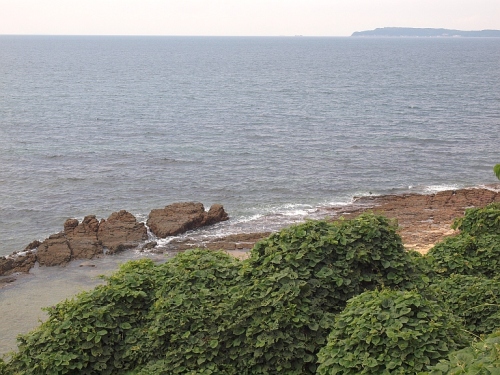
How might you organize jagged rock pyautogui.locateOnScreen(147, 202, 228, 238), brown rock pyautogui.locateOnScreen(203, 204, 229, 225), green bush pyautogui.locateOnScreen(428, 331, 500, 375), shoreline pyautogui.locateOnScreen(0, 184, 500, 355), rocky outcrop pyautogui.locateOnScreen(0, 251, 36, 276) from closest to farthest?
→ green bush pyautogui.locateOnScreen(428, 331, 500, 375) → shoreline pyautogui.locateOnScreen(0, 184, 500, 355) → rocky outcrop pyautogui.locateOnScreen(0, 251, 36, 276) → jagged rock pyautogui.locateOnScreen(147, 202, 228, 238) → brown rock pyautogui.locateOnScreen(203, 204, 229, 225)

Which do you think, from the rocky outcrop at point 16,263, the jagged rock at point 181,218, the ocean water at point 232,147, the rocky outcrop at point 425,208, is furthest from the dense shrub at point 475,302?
the rocky outcrop at point 16,263

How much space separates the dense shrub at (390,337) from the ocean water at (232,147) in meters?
23.6

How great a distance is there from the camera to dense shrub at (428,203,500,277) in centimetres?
1588

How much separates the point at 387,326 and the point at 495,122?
6231 cm

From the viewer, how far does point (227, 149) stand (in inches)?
2115

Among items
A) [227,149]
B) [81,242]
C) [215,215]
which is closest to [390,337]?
[81,242]

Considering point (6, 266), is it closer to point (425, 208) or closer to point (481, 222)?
point (481, 222)

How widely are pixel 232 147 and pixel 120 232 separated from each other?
24.0 meters

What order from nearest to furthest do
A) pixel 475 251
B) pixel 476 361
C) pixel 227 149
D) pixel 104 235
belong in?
pixel 476 361 → pixel 475 251 → pixel 104 235 → pixel 227 149

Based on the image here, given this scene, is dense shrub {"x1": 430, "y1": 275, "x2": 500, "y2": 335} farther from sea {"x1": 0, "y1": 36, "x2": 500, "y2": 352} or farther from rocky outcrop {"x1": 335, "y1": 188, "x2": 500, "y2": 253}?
sea {"x1": 0, "y1": 36, "x2": 500, "y2": 352}

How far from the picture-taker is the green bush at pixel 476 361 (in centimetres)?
Answer: 723

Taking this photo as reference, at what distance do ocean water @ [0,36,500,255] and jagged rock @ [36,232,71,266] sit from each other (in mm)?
2481

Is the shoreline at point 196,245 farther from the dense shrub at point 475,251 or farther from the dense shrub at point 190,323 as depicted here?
the dense shrub at point 190,323

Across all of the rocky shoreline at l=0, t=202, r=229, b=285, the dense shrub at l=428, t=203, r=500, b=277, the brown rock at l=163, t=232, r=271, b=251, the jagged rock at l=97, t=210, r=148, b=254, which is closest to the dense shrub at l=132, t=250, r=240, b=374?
the dense shrub at l=428, t=203, r=500, b=277
